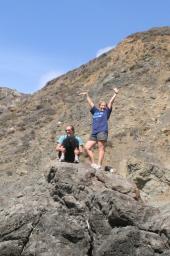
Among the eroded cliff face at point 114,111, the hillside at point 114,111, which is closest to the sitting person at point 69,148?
the eroded cliff face at point 114,111

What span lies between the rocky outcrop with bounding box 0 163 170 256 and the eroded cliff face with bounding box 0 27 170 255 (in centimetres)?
1620

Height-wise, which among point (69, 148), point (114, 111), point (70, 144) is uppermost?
point (114, 111)

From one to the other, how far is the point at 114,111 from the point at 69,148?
27399 mm

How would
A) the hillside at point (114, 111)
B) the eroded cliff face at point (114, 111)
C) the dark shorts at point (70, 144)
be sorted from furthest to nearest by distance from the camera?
the hillside at point (114, 111), the eroded cliff face at point (114, 111), the dark shorts at point (70, 144)

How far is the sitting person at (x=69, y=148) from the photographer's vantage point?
15.0m

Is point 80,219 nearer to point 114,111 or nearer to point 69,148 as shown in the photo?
point 69,148

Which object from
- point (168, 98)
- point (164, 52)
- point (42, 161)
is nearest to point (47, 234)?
point (42, 161)

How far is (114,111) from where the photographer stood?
42250 mm

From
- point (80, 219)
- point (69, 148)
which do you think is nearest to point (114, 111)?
point (69, 148)

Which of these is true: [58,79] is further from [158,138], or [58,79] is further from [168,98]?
[158,138]

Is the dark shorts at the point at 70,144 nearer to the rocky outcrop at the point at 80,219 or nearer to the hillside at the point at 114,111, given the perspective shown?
the rocky outcrop at the point at 80,219

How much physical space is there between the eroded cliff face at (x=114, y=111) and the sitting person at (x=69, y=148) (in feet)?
50.6

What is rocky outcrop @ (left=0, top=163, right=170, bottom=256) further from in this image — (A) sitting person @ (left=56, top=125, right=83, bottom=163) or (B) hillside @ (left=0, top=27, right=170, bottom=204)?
(B) hillside @ (left=0, top=27, right=170, bottom=204)

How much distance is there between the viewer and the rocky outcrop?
40.6 ft
